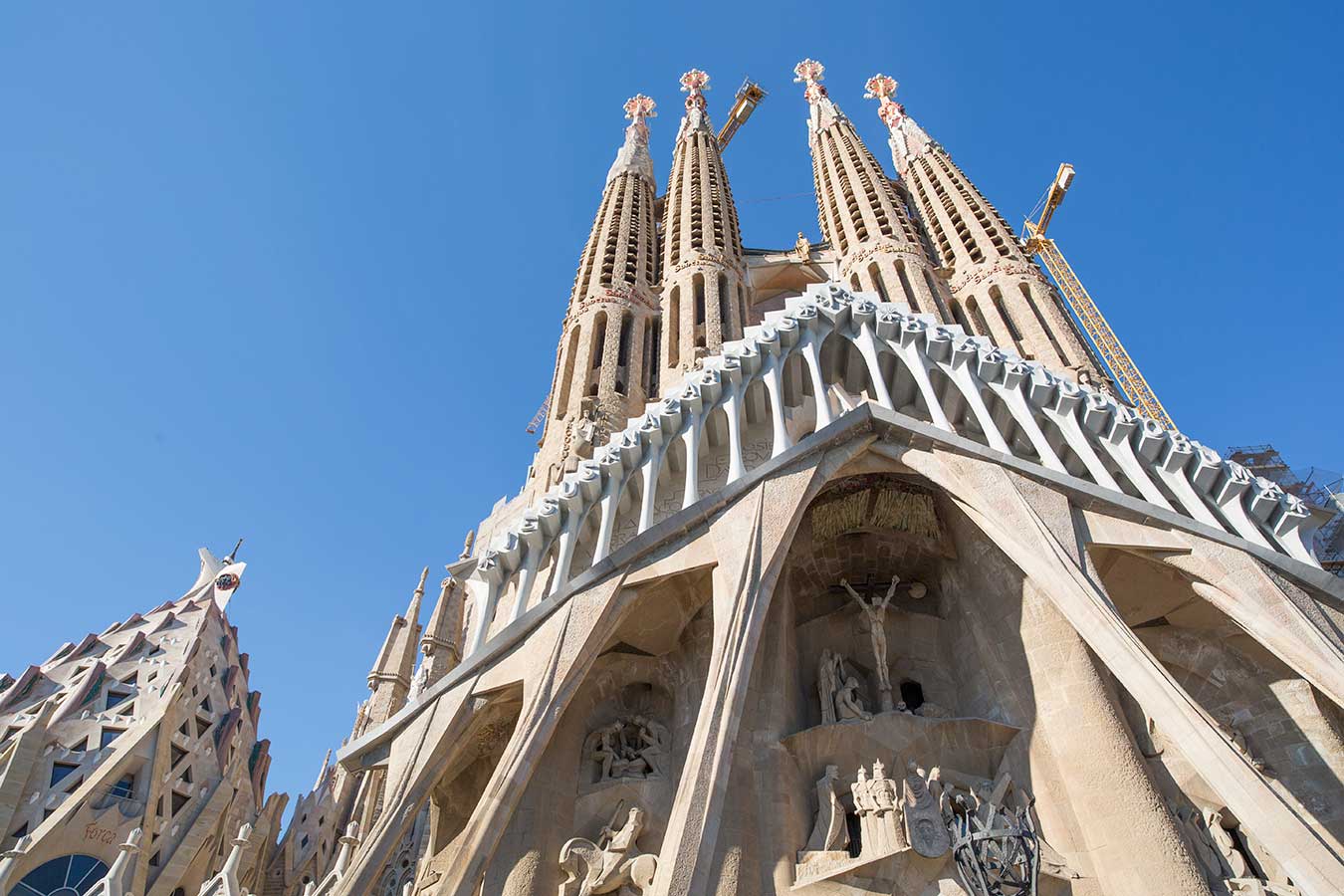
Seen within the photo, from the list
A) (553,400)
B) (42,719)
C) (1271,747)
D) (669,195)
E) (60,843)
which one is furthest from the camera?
(669,195)

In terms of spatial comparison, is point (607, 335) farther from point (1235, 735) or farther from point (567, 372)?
point (1235, 735)

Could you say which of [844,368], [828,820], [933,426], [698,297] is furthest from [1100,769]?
[698,297]

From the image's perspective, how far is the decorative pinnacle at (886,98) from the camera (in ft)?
96.1

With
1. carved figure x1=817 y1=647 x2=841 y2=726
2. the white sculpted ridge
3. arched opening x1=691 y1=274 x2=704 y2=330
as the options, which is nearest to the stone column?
the white sculpted ridge

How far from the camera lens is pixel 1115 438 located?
10.8 metres

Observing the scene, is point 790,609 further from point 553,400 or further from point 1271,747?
point 553,400

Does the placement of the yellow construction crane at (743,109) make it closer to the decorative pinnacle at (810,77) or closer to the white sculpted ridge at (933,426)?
the decorative pinnacle at (810,77)

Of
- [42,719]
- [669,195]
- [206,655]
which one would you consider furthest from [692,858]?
[669,195]

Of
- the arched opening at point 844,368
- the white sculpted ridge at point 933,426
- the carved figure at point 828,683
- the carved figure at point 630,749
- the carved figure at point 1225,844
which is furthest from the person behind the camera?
the arched opening at point 844,368

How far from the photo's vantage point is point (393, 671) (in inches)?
631

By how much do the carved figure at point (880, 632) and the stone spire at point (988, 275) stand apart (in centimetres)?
643

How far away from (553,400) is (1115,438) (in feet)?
32.3

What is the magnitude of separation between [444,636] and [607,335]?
6938 millimetres

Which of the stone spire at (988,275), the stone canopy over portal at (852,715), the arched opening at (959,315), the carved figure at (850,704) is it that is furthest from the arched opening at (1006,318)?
the carved figure at (850,704)
